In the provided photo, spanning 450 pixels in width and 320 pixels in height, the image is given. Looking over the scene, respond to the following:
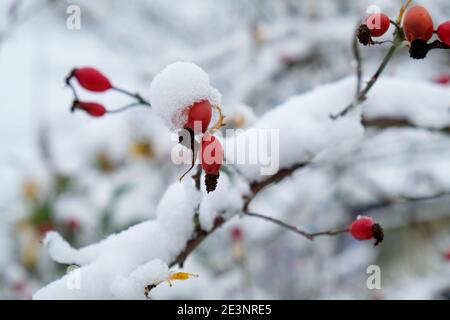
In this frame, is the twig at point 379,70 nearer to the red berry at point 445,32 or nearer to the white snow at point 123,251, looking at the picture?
the red berry at point 445,32

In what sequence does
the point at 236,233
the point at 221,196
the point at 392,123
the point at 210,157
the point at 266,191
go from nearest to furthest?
the point at 210,157 → the point at 221,196 → the point at 392,123 → the point at 236,233 → the point at 266,191

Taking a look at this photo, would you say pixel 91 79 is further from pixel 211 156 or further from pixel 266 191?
pixel 266 191

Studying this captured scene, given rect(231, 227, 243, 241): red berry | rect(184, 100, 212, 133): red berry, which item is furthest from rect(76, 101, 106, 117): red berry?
rect(231, 227, 243, 241): red berry

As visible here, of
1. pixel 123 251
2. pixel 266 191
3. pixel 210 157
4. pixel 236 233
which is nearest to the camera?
pixel 210 157

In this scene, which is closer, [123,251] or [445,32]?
[445,32]

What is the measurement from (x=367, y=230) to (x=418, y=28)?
0.36m

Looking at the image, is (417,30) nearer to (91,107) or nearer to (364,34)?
(364,34)

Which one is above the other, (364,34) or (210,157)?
(364,34)

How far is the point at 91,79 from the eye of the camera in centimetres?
96

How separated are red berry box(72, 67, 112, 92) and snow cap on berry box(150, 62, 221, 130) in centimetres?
30

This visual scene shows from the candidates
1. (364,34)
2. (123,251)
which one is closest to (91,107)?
(123,251)

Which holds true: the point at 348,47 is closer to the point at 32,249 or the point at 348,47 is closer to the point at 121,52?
the point at 32,249

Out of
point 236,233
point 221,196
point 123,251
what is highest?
point 236,233
